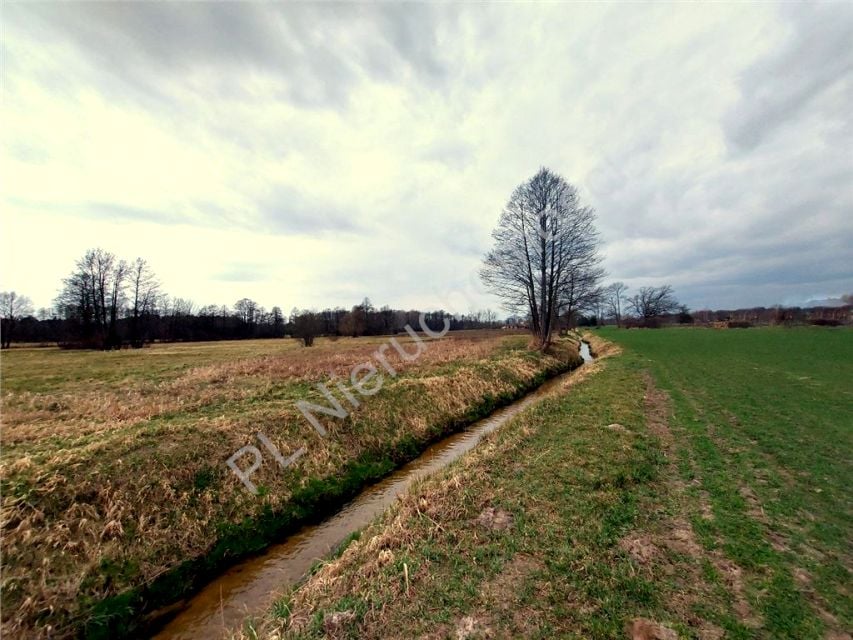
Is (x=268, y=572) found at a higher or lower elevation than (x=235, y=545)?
lower

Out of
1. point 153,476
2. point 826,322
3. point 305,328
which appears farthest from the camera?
point 826,322

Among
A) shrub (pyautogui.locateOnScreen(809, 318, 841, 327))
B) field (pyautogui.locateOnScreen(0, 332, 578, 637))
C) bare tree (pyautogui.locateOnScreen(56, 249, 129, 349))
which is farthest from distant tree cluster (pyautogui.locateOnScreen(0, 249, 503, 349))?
shrub (pyautogui.locateOnScreen(809, 318, 841, 327))

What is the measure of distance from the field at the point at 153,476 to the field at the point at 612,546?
2424 millimetres

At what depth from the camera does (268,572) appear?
6332 millimetres

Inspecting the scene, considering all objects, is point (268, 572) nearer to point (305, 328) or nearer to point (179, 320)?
point (305, 328)

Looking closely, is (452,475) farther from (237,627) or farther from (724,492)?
(724,492)

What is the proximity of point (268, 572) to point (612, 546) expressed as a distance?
6.02 meters

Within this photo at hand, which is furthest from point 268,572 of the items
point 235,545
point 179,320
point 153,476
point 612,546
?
point 179,320

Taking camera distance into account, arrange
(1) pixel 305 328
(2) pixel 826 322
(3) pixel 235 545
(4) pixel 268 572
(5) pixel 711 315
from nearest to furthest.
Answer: (4) pixel 268 572, (3) pixel 235 545, (1) pixel 305 328, (2) pixel 826 322, (5) pixel 711 315

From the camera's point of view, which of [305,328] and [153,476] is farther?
[305,328]

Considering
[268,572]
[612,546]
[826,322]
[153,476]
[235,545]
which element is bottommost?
[268,572]

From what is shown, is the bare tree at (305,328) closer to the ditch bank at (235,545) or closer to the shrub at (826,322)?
the ditch bank at (235,545)

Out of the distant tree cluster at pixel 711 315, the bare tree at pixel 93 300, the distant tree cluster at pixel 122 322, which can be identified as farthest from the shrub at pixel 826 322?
the bare tree at pixel 93 300

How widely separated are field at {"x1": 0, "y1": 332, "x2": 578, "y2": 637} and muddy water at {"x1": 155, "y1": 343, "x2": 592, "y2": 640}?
36 cm
